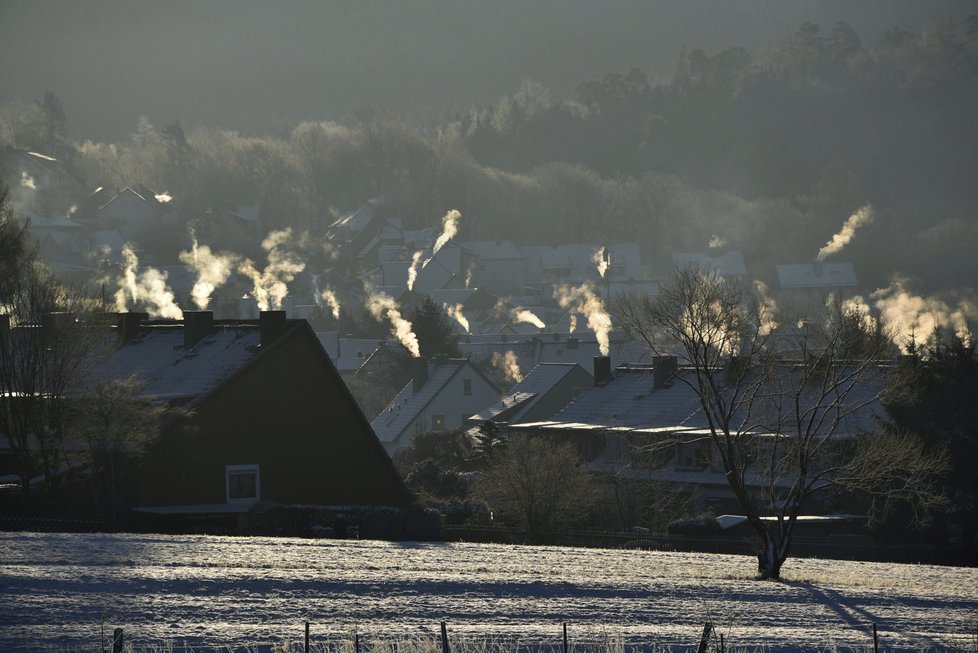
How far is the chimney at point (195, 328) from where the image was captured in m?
53.2

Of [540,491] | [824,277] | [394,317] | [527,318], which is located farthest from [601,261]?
[540,491]

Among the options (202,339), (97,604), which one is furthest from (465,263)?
(97,604)

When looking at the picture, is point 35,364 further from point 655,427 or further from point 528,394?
point 528,394

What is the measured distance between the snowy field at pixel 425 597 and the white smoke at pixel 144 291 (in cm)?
9051

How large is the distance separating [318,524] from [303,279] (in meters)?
141

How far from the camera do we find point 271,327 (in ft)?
165

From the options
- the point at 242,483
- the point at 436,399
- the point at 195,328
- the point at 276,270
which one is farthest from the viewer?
the point at 276,270

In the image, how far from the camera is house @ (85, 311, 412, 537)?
4591cm

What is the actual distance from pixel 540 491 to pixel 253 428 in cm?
959

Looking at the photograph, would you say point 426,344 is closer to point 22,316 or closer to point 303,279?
point 22,316

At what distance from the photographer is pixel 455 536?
42625 mm

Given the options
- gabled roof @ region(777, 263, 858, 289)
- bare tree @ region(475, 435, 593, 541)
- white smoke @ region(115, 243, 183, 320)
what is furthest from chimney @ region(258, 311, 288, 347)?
gabled roof @ region(777, 263, 858, 289)

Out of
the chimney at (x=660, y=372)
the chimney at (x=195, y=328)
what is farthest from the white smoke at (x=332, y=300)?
the chimney at (x=195, y=328)

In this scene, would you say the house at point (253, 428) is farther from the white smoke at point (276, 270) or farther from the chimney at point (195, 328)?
the white smoke at point (276, 270)
